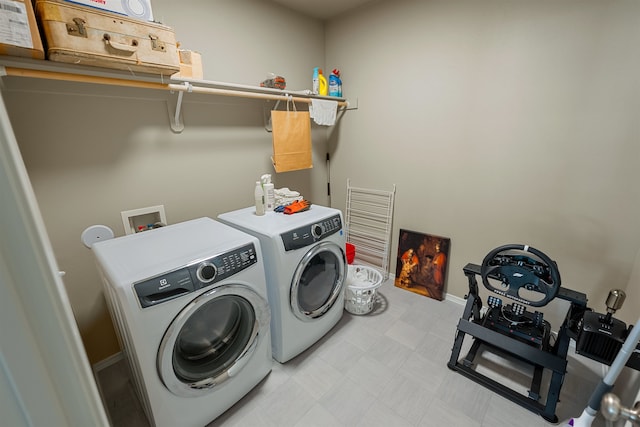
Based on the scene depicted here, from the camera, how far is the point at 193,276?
3.63 ft

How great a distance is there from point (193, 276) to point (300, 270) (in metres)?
0.59

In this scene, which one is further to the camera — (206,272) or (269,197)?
(269,197)

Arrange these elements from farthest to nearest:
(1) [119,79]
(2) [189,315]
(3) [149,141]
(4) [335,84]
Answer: (4) [335,84] → (3) [149,141] → (1) [119,79] → (2) [189,315]

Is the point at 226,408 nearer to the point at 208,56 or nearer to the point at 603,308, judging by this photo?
the point at 208,56

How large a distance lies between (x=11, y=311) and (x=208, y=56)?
2.01 m

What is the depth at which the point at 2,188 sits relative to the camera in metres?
0.27

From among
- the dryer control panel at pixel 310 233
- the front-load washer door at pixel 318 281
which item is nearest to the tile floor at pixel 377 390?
the front-load washer door at pixel 318 281

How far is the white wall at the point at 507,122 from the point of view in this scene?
1.47 metres

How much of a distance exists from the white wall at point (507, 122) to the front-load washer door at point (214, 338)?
160 cm

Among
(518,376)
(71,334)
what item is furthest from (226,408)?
(518,376)

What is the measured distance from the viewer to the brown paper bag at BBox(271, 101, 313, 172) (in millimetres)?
2100

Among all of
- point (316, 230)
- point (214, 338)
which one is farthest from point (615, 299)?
point (214, 338)

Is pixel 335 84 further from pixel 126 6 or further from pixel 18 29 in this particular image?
pixel 18 29

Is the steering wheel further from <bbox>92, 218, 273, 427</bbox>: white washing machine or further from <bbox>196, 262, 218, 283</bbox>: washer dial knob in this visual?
<bbox>196, 262, 218, 283</bbox>: washer dial knob
